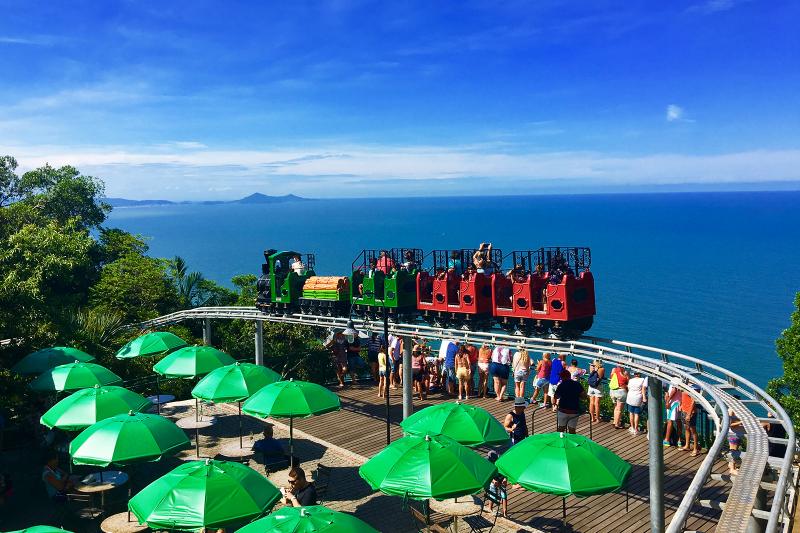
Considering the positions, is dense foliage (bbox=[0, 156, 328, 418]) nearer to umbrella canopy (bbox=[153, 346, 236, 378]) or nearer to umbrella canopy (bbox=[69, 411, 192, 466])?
umbrella canopy (bbox=[153, 346, 236, 378])

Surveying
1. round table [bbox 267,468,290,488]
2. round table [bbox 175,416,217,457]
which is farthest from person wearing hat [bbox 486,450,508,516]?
round table [bbox 175,416,217,457]

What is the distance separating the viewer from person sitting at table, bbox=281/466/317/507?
36.1 feet

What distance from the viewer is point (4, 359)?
1930 cm

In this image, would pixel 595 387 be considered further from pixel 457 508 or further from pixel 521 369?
pixel 457 508

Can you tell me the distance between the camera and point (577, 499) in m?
13.1

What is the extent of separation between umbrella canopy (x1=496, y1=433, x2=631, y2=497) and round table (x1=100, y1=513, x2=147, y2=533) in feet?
20.6

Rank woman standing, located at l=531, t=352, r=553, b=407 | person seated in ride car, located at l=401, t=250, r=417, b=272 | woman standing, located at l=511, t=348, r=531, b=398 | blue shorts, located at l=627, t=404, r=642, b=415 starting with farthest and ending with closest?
person seated in ride car, located at l=401, t=250, r=417, b=272 → woman standing, located at l=531, t=352, r=553, b=407 → woman standing, located at l=511, t=348, r=531, b=398 → blue shorts, located at l=627, t=404, r=642, b=415

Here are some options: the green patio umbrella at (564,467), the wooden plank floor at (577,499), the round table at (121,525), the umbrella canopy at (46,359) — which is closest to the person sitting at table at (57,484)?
the round table at (121,525)

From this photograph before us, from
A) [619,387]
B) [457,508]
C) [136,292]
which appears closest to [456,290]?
[619,387]

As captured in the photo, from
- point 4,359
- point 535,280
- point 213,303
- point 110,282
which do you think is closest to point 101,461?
point 4,359

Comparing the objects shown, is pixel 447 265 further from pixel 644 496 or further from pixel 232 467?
pixel 232 467

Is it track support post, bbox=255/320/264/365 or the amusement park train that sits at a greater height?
the amusement park train

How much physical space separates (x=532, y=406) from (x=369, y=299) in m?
6.56

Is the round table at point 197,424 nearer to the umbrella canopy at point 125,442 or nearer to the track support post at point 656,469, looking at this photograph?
the umbrella canopy at point 125,442
